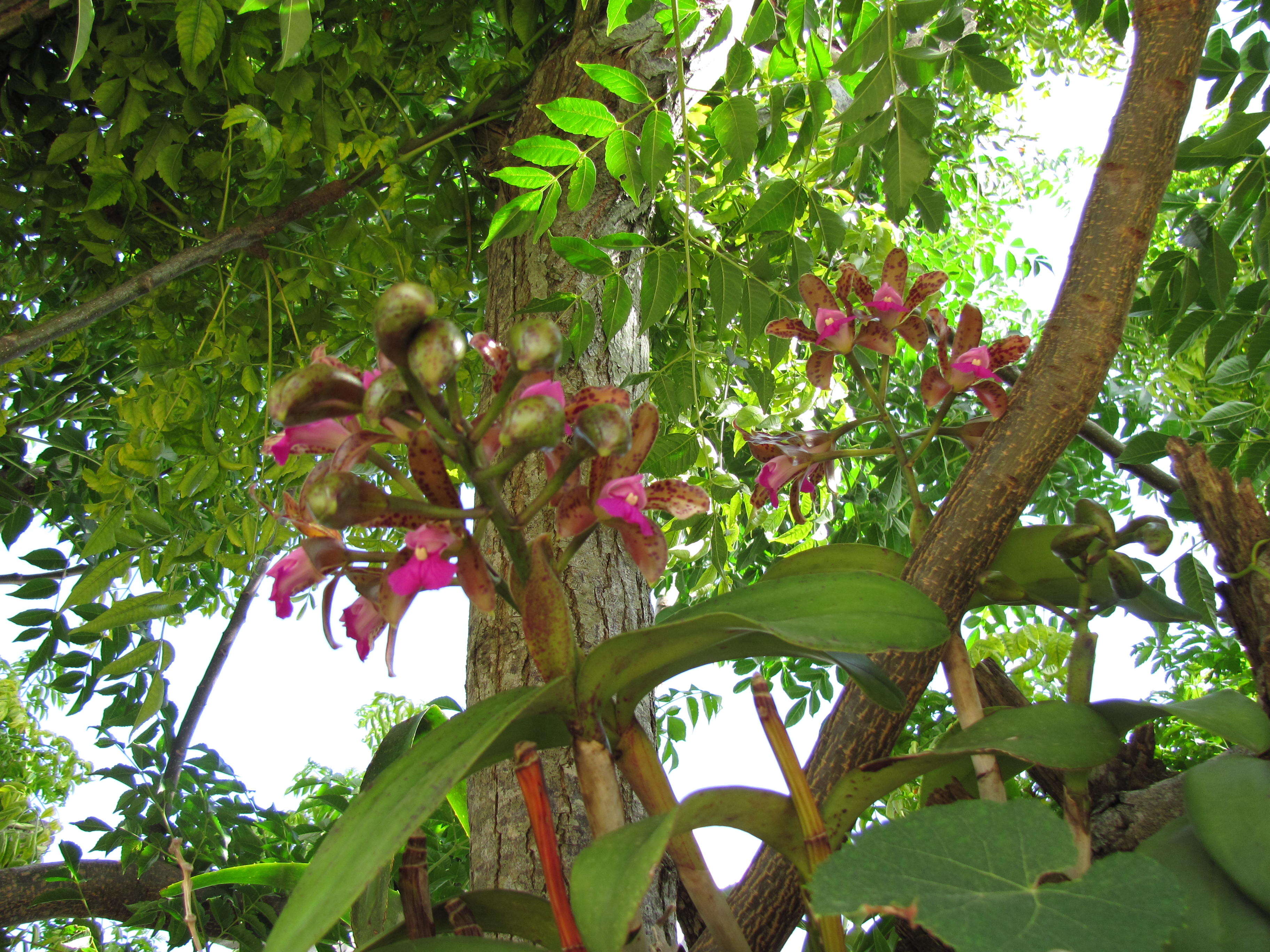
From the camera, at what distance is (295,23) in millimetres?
771

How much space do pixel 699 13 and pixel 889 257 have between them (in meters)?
0.42

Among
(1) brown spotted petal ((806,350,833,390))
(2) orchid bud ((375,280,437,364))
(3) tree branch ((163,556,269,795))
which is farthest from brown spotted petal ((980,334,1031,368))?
(3) tree branch ((163,556,269,795))

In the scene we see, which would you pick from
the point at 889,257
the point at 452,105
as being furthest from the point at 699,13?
the point at 452,105

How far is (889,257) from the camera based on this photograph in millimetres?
639

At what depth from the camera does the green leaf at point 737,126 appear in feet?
2.77

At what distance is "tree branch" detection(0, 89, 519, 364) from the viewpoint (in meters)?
0.97

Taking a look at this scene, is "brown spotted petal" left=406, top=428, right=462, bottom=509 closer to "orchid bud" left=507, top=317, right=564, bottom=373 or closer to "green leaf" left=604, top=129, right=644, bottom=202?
"orchid bud" left=507, top=317, right=564, bottom=373

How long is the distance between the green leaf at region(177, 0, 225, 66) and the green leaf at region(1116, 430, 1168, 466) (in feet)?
3.46

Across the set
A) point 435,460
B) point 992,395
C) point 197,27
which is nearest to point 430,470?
point 435,460

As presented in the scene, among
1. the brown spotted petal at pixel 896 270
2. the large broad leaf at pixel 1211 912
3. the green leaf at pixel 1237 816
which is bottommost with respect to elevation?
Answer: the large broad leaf at pixel 1211 912

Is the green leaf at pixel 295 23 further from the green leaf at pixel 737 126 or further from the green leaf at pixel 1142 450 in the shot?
the green leaf at pixel 1142 450

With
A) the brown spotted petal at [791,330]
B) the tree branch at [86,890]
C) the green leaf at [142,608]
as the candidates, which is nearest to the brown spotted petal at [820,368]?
the brown spotted petal at [791,330]

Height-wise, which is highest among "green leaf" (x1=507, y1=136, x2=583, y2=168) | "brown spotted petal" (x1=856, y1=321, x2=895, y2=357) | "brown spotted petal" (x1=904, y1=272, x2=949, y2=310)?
"green leaf" (x1=507, y1=136, x2=583, y2=168)

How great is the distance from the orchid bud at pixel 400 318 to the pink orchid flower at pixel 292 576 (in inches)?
4.4
